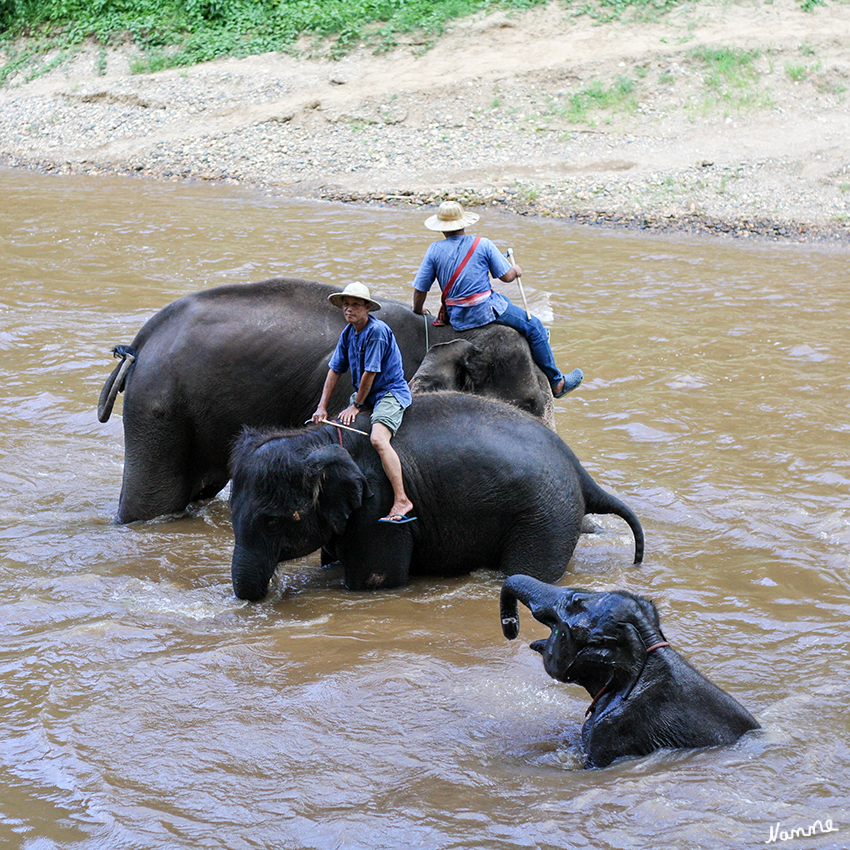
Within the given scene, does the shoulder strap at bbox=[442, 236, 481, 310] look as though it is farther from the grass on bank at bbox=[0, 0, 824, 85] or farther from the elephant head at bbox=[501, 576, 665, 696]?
the grass on bank at bbox=[0, 0, 824, 85]

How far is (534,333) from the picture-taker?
6.16 meters

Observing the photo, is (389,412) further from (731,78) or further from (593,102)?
A: (731,78)

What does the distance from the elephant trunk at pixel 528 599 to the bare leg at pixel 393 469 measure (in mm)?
1262

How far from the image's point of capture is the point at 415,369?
20.0 ft

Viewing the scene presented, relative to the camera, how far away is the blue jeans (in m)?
6.09

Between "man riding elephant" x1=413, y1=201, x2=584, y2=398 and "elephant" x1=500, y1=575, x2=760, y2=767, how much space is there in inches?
109

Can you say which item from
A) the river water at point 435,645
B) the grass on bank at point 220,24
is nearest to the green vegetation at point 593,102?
the grass on bank at point 220,24

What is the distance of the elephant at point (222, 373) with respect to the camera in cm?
584

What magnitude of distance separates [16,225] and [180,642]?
1165 centimetres

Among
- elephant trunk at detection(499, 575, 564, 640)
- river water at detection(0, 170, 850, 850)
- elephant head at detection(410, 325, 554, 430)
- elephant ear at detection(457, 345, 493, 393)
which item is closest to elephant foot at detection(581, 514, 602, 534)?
river water at detection(0, 170, 850, 850)

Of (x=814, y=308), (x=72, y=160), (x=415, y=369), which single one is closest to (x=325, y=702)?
(x=415, y=369)

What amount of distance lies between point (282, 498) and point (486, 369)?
1694 mm

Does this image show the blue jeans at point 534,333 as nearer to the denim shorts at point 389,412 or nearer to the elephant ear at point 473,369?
the elephant ear at point 473,369

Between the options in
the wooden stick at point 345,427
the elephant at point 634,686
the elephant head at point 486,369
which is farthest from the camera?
the elephant head at point 486,369
